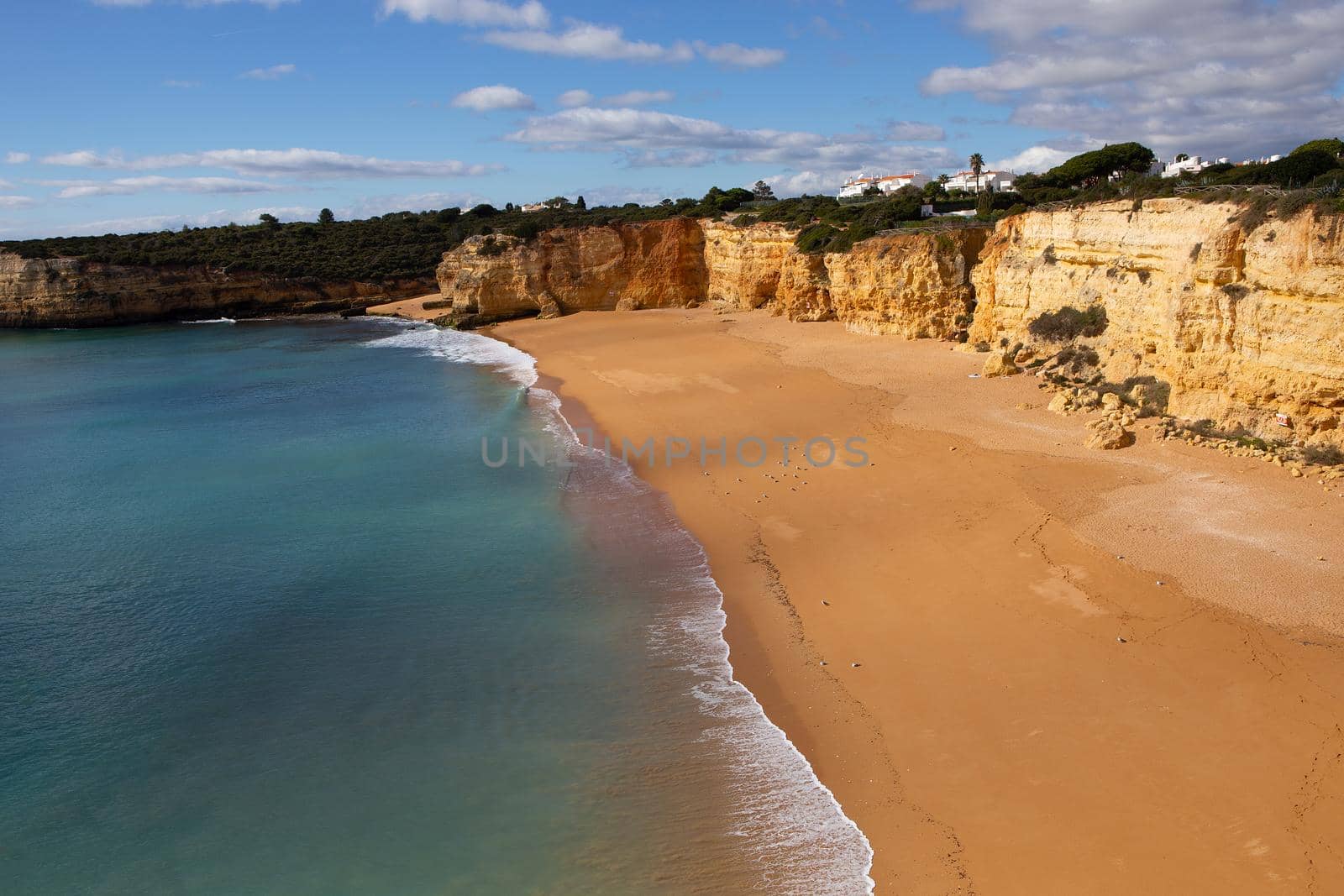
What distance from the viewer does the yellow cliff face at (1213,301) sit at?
1320 cm

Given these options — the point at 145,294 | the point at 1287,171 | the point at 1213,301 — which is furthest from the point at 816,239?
the point at 145,294

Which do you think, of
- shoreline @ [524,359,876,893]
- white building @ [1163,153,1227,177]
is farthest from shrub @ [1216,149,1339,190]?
shoreline @ [524,359,876,893]

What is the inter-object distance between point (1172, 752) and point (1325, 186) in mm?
11358

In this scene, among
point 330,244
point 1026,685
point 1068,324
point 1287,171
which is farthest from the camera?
point 330,244

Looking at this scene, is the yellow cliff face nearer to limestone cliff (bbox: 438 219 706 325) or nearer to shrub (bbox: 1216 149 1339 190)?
shrub (bbox: 1216 149 1339 190)

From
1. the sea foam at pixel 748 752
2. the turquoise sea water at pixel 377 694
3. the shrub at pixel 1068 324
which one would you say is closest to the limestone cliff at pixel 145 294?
the turquoise sea water at pixel 377 694

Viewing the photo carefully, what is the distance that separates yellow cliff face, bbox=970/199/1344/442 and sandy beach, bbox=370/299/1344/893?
1461mm

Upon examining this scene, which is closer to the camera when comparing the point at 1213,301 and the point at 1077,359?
the point at 1213,301

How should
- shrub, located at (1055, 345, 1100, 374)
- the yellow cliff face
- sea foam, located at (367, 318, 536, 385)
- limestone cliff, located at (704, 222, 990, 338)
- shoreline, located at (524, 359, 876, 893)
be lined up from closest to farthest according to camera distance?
shoreline, located at (524, 359, 876, 893) < the yellow cliff face < shrub, located at (1055, 345, 1100, 374) < limestone cliff, located at (704, 222, 990, 338) < sea foam, located at (367, 318, 536, 385)

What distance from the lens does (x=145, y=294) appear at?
1726 inches

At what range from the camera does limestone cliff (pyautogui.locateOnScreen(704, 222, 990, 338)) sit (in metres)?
24.8

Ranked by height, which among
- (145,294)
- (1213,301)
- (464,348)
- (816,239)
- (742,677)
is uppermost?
(816,239)

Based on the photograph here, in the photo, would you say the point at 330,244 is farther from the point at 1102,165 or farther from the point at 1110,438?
the point at 1110,438

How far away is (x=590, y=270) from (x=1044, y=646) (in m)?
30.9
